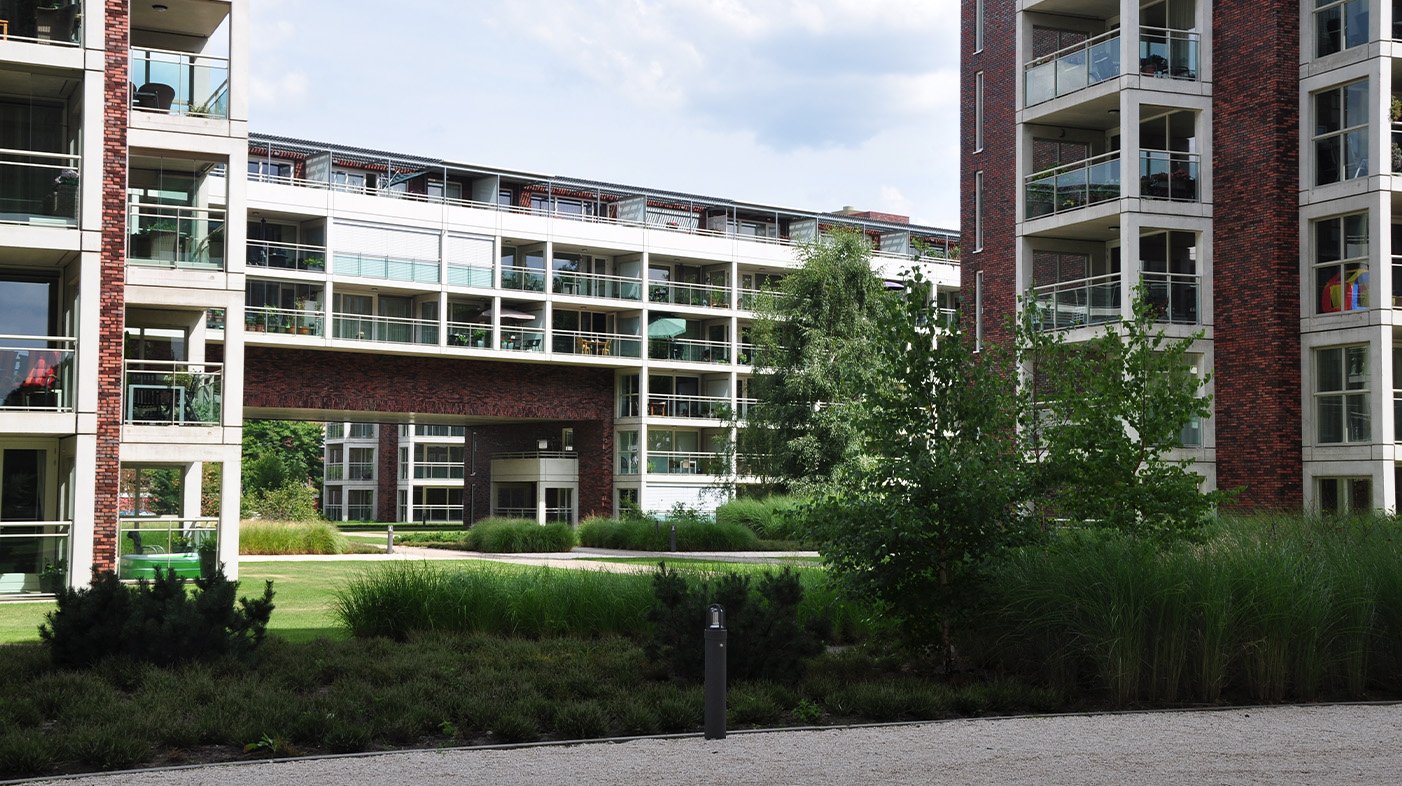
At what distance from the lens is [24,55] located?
20719 mm

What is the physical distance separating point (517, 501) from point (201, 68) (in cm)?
3730

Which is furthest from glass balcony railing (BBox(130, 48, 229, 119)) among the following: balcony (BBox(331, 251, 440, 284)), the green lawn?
balcony (BBox(331, 251, 440, 284))

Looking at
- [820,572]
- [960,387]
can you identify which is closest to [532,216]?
[820,572]

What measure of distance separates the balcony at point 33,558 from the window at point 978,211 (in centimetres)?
2250

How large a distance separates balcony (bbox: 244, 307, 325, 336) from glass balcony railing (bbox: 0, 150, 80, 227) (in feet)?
80.8

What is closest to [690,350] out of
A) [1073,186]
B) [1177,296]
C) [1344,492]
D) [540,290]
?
[540,290]

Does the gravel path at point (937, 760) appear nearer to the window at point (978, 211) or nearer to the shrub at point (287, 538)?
the window at point (978, 211)

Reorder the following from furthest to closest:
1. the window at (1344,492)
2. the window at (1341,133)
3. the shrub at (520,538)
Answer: the shrub at (520,538), the window at (1341,133), the window at (1344,492)

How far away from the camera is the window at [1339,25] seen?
26641 millimetres

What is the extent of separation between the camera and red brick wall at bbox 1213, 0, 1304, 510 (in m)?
27.1

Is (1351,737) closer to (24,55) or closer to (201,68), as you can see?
(24,55)

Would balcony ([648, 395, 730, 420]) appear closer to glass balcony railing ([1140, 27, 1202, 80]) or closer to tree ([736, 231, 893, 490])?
tree ([736, 231, 893, 490])

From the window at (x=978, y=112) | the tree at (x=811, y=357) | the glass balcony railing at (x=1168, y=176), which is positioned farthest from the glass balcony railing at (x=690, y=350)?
the glass balcony railing at (x=1168, y=176)

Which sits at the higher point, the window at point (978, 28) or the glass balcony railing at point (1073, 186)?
the window at point (978, 28)
